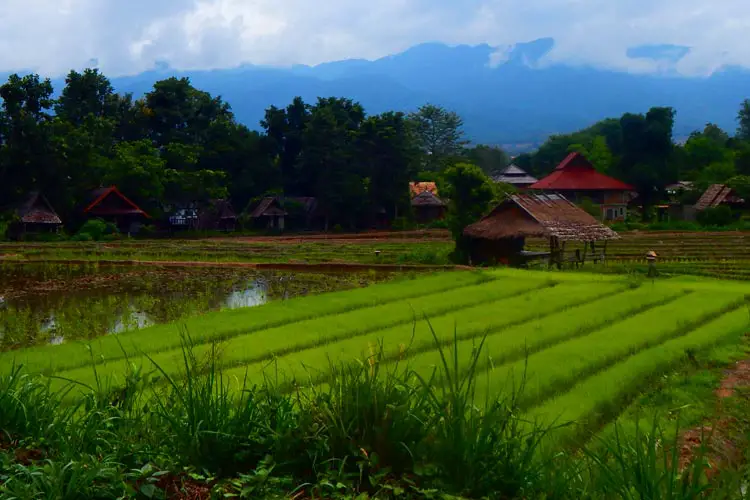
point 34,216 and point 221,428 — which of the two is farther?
point 34,216

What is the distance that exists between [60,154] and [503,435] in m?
42.9

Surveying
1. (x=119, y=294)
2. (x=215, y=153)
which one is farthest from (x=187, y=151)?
(x=119, y=294)

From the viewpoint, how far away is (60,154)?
4325 cm

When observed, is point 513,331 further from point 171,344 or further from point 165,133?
point 165,133

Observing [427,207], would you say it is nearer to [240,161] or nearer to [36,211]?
[240,161]

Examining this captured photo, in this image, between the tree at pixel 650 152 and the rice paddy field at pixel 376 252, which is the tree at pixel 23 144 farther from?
the tree at pixel 650 152

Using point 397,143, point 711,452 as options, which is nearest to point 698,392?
point 711,452

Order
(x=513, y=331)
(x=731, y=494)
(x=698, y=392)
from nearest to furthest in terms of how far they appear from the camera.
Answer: (x=731, y=494) → (x=698, y=392) → (x=513, y=331)

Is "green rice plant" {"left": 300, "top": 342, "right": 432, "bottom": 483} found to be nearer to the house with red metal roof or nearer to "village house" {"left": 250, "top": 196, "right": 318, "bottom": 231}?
"village house" {"left": 250, "top": 196, "right": 318, "bottom": 231}

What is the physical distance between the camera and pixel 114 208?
46.4m

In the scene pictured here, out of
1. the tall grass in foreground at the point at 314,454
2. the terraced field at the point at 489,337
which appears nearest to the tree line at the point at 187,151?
the terraced field at the point at 489,337

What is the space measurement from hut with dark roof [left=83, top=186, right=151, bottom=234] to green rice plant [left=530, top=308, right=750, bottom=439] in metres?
38.5

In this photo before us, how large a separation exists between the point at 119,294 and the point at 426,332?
10.1 m

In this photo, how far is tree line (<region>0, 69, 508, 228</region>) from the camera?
→ 143 ft
